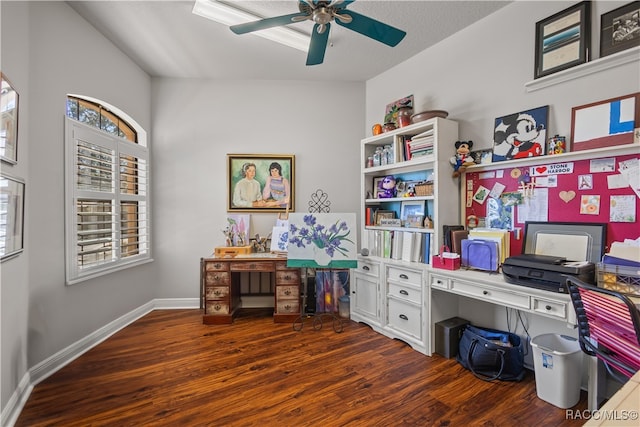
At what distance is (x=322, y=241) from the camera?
9.94 feet

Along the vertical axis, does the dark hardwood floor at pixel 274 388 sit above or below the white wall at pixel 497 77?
below

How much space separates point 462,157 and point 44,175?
3372 millimetres

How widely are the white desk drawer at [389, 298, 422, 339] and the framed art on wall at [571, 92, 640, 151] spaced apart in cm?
172

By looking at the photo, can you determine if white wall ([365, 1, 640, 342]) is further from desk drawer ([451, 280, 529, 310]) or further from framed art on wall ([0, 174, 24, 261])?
framed art on wall ([0, 174, 24, 261])

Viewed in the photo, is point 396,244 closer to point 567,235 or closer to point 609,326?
point 567,235

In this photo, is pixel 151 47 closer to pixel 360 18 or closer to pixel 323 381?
pixel 360 18

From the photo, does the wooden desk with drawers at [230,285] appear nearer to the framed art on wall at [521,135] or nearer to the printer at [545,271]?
the printer at [545,271]

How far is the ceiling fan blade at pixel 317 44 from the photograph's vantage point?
2032 millimetres

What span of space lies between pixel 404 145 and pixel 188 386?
276cm

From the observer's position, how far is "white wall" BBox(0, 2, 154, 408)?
186 cm

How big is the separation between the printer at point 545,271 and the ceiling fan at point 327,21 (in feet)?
5.62

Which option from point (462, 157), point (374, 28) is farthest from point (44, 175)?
point (462, 157)

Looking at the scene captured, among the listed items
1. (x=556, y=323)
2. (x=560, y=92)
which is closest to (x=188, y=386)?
(x=556, y=323)

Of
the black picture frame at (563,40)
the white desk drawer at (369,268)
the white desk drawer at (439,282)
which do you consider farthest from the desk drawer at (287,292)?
the black picture frame at (563,40)
